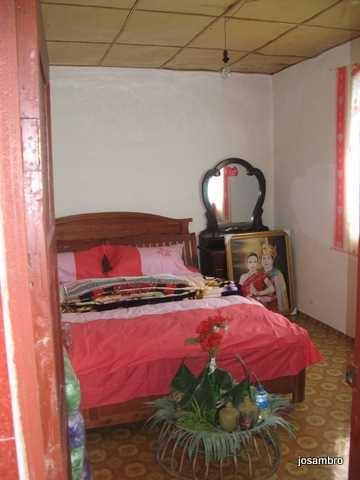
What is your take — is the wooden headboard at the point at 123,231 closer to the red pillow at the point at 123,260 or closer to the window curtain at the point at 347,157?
the red pillow at the point at 123,260

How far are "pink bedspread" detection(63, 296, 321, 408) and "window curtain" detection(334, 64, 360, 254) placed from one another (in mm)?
1202

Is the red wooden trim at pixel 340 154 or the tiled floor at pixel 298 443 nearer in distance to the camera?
the tiled floor at pixel 298 443

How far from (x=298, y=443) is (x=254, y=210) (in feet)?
8.83

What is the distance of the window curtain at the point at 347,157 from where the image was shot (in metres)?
3.54

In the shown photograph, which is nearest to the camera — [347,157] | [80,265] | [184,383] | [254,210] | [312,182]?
[184,383]

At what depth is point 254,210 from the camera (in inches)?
186

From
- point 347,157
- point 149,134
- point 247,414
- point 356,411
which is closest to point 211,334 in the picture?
point 247,414

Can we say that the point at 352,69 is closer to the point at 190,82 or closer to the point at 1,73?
the point at 190,82

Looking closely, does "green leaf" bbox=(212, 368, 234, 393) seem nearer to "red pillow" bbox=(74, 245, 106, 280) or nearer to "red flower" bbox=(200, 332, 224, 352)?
"red flower" bbox=(200, 332, 224, 352)

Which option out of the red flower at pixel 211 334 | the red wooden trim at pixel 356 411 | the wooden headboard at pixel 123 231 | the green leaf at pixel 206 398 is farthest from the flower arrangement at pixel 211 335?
the wooden headboard at pixel 123 231

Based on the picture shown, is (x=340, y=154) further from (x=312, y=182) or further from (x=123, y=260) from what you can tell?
(x=123, y=260)

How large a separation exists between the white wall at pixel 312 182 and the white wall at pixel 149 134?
0.29 meters

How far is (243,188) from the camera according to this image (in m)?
4.69

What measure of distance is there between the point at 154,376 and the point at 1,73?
205 centimetres
